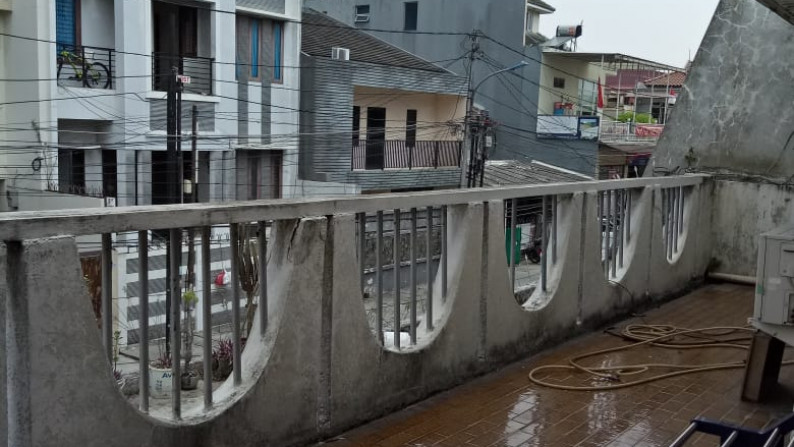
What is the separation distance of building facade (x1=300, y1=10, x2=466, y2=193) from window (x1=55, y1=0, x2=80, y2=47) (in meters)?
6.01

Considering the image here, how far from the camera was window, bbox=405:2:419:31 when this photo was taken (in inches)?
1345

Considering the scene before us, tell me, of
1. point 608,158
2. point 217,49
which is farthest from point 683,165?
point 608,158

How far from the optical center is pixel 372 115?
969 inches

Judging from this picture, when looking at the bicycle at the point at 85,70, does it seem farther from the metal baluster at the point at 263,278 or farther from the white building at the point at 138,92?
the metal baluster at the point at 263,278

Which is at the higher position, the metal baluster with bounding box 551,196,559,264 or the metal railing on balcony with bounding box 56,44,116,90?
the metal railing on balcony with bounding box 56,44,116,90

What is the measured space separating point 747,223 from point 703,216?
45cm

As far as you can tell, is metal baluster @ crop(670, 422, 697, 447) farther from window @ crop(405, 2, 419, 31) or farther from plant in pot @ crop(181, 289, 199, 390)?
window @ crop(405, 2, 419, 31)

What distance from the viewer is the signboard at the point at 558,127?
32344 mm

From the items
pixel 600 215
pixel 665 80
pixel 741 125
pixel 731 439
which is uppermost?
pixel 665 80

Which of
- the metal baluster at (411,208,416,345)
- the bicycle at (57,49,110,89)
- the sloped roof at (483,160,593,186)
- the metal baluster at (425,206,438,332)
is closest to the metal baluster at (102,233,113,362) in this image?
the metal baluster at (411,208,416,345)

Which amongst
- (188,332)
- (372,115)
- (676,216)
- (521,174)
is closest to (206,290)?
(188,332)

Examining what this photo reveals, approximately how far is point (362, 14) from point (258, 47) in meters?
17.5

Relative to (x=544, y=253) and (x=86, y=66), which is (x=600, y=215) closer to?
(x=544, y=253)

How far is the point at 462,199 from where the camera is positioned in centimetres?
439
